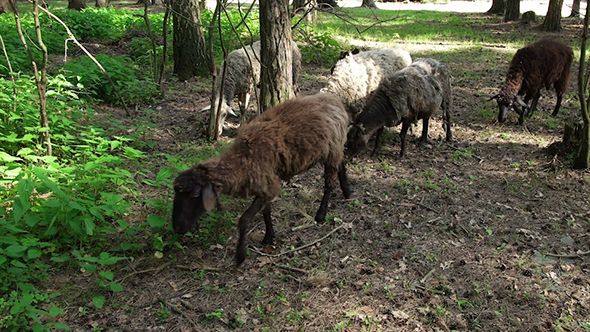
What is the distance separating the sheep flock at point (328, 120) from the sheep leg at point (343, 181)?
0.04 ft

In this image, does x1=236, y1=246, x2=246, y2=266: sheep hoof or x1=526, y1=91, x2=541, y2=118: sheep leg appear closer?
x1=236, y1=246, x2=246, y2=266: sheep hoof

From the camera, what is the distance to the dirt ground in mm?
3791

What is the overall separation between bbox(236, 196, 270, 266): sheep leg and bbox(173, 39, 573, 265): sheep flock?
1cm

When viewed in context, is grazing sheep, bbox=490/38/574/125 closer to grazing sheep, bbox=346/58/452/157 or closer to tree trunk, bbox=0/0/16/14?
grazing sheep, bbox=346/58/452/157

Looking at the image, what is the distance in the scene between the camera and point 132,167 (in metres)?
6.08

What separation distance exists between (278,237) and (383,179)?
2.14 meters

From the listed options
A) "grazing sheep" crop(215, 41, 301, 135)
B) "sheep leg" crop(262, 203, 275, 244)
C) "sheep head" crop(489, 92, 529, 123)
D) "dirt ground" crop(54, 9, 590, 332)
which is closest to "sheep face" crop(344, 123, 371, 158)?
"dirt ground" crop(54, 9, 590, 332)

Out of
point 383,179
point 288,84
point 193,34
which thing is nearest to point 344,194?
point 383,179

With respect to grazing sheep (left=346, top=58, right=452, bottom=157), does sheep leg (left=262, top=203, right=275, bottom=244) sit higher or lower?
lower

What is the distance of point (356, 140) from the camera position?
22.1 ft

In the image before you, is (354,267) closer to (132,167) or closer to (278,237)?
(278,237)

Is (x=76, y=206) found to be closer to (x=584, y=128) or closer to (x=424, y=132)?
(x=424, y=132)

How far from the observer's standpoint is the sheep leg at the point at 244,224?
423cm

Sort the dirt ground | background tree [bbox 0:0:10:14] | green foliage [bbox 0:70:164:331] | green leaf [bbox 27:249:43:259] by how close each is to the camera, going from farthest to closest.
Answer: background tree [bbox 0:0:10:14] → the dirt ground → green leaf [bbox 27:249:43:259] → green foliage [bbox 0:70:164:331]
